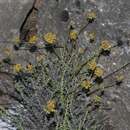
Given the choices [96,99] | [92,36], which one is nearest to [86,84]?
[96,99]

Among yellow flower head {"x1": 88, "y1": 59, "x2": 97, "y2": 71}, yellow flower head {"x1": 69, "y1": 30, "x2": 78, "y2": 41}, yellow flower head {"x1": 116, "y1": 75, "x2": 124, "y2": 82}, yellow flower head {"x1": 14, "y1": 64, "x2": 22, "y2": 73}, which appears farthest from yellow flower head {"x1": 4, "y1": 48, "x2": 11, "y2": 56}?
yellow flower head {"x1": 116, "y1": 75, "x2": 124, "y2": 82}

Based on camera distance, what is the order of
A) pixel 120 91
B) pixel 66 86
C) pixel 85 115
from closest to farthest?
pixel 85 115 < pixel 66 86 < pixel 120 91

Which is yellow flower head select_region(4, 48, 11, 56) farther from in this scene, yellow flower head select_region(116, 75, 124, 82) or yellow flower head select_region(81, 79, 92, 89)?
yellow flower head select_region(116, 75, 124, 82)

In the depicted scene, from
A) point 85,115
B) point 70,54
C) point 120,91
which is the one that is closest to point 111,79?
point 120,91

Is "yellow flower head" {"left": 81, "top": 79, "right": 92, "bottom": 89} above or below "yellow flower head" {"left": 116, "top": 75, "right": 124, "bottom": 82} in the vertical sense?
below

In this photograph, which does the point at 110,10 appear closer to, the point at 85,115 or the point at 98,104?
the point at 98,104

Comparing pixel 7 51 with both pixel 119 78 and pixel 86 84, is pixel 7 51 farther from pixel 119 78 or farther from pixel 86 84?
pixel 119 78

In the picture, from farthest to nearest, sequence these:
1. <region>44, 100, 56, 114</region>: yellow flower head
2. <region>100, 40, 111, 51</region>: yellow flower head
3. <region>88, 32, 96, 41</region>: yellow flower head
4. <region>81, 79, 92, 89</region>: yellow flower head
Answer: <region>88, 32, 96, 41</region>: yellow flower head, <region>100, 40, 111, 51</region>: yellow flower head, <region>81, 79, 92, 89</region>: yellow flower head, <region>44, 100, 56, 114</region>: yellow flower head

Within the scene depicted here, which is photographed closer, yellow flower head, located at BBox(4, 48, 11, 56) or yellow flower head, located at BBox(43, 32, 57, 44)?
yellow flower head, located at BBox(43, 32, 57, 44)
